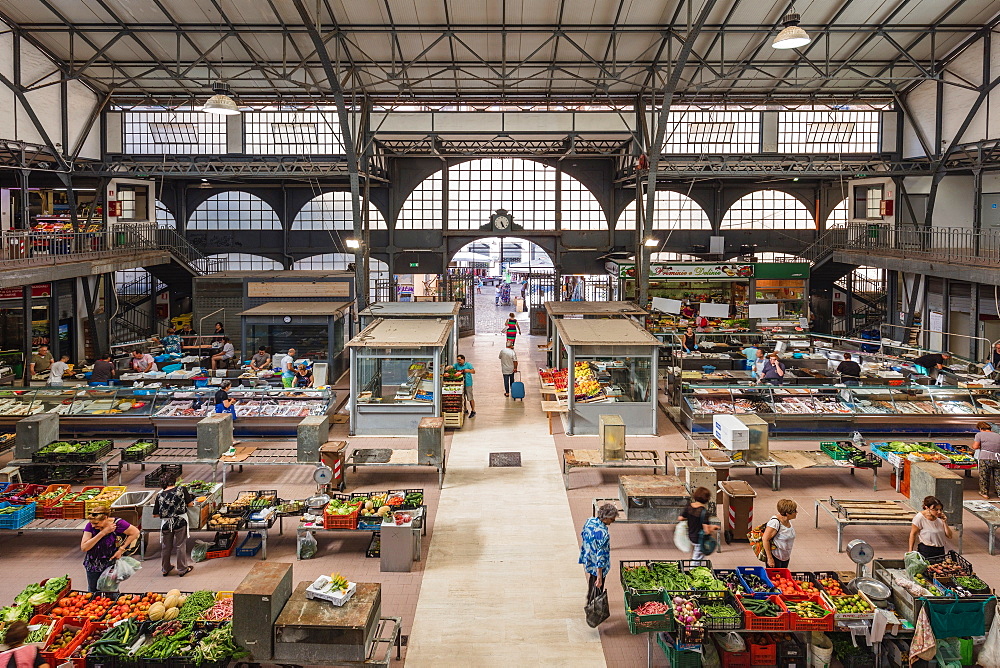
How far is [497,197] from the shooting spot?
31984mm

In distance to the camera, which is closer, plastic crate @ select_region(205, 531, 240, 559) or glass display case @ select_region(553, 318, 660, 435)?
plastic crate @ select_region(205, 531, 240, 559)

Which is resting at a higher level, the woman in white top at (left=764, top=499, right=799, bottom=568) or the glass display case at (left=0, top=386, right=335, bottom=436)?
the glass display case at (left=0, top=386, right=335, bottom=436)

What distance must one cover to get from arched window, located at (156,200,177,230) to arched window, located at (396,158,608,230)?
8823mm

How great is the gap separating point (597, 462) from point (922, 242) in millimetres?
18997

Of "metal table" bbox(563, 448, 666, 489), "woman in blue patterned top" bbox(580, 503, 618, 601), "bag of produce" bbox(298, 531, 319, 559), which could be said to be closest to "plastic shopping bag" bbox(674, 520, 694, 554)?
"woman in blue patterned top" bbox(580, 503, 618, 601)

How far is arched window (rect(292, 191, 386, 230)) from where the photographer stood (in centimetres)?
3172

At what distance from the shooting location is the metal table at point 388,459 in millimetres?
12352

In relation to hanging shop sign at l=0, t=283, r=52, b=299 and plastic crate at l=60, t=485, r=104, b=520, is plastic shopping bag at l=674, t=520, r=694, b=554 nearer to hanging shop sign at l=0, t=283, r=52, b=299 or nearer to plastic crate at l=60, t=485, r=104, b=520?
plastic crate at l=60, t=485, r=104, b=520

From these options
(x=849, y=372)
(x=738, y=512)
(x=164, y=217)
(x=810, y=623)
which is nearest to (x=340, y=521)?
(x=738, y=512)

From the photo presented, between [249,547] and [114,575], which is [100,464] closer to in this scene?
[249,547]

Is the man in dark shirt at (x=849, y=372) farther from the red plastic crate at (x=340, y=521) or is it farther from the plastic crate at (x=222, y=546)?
the plastic crate at (x=222, y=546)

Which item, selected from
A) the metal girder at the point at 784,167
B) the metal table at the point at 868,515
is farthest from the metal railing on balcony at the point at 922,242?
the metal table at the point at 868,515

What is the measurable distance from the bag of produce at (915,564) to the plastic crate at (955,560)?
24 centimetres

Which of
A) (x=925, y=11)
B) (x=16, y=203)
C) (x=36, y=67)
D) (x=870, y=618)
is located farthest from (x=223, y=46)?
(x=870, y=618)
